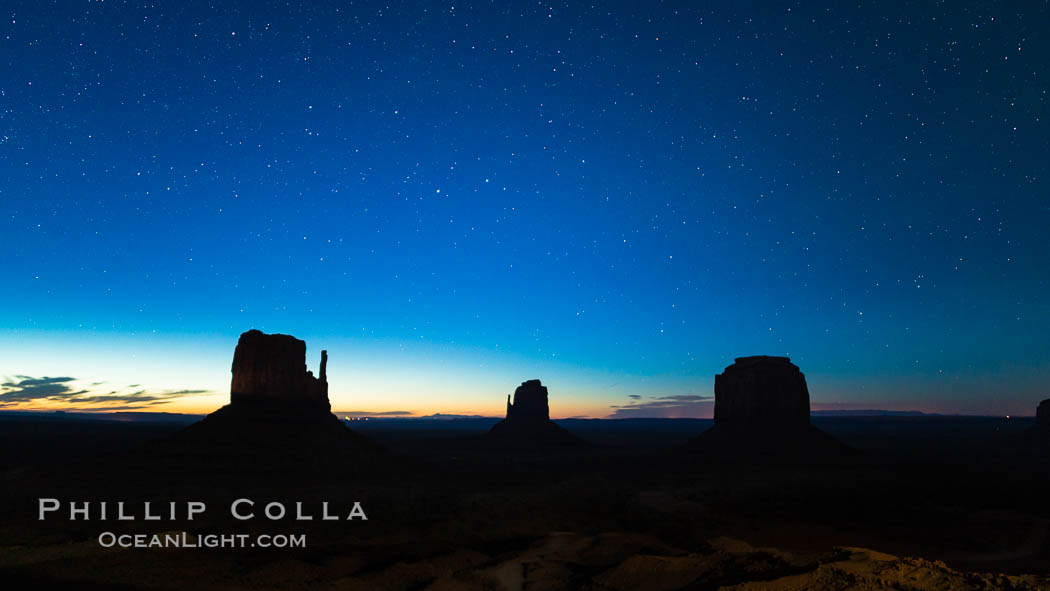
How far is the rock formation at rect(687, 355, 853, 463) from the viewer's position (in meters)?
75.9

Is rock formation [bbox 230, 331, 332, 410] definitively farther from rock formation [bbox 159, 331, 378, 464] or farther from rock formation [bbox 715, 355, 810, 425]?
rock formation [bbox 715, 355, 810, 425]

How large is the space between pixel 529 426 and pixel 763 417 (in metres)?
61.2

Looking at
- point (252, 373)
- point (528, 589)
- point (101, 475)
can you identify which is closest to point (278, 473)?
point (101, 475)

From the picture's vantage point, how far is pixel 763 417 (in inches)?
3356

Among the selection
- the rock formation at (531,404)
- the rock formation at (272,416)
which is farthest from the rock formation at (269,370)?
the rock formation at (531,404)

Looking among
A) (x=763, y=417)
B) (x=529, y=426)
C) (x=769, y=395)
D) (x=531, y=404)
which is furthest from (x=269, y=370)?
(x=531, y=404)

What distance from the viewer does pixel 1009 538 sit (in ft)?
94.7

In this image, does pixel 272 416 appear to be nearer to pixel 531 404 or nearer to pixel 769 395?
pixel 769 395

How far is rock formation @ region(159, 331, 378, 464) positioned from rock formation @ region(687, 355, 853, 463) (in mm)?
50823

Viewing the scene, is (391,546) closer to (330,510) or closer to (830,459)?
(330,510)

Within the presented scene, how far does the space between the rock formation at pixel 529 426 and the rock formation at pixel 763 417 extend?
41.9m

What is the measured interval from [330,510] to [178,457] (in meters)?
24.3

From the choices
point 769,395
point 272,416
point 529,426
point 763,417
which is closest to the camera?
point 272,416

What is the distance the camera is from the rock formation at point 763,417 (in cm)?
7594
